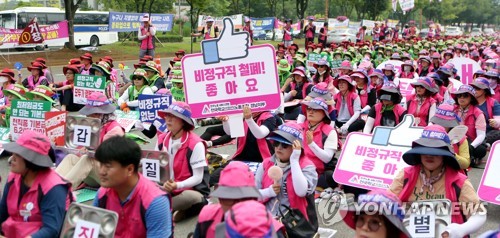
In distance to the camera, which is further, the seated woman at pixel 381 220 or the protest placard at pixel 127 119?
the protest placard at pixel 127 119

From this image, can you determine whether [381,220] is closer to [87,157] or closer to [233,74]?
[233,74]

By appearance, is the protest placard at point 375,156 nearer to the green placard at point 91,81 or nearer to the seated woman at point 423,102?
the seated woman at point 423,102

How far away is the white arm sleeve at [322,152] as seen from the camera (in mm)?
6236

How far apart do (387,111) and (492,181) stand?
7.78 feet

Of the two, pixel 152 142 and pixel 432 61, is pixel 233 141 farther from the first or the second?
pixel 432 61

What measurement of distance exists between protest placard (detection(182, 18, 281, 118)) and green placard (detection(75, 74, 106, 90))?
17.7ft

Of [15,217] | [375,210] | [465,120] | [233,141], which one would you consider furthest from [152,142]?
[375,210]

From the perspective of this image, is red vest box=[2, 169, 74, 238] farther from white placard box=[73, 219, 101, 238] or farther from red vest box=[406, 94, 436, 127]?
red vest box=[406, 94, 436, 127]

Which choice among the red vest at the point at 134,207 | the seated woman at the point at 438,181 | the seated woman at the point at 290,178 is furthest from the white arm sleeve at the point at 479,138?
the red vest at the point at 134,207

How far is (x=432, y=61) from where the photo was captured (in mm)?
15523

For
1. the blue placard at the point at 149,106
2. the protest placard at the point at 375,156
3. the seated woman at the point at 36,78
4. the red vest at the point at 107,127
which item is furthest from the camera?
the seated woman at the point at 36,78

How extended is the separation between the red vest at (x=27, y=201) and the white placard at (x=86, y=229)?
50 cm

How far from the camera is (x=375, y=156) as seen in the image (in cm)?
636

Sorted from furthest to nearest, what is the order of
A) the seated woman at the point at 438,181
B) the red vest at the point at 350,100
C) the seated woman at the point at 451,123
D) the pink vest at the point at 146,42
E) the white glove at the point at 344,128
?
the pink vest at the point at 146,42
the red vest at the point at 350,100
the white glove at the point at 344,128
the seated woman at the point at 451,123
the seated woman at the point at 438,181
